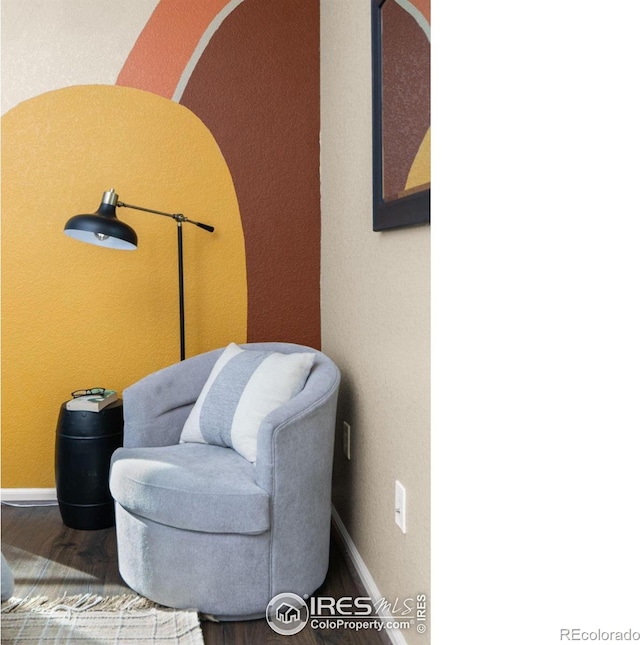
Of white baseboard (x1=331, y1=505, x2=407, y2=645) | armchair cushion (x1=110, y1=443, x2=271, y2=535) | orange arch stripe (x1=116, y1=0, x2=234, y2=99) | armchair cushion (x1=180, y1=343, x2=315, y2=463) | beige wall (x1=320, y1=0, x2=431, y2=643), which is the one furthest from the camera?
orange arch stripe (x1=116, y1=0, x2=234, y2=99)

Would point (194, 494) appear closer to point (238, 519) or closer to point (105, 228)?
point (238, 519)

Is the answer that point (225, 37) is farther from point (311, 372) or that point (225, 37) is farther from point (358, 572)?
point (358, 572)

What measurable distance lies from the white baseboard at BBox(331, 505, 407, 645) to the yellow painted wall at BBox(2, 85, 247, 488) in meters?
0.92

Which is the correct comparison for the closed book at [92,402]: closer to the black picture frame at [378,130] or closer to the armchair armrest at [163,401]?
the armchair armrest at [163,401]

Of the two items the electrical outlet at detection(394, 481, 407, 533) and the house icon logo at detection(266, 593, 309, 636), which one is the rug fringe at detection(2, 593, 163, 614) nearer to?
the house icon logo at detection(266, 593, 309, 636)

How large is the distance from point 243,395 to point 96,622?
29.2 inches

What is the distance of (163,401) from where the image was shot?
2229mm

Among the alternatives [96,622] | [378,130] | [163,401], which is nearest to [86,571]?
[96,622]

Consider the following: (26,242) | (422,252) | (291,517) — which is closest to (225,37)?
(26,242)

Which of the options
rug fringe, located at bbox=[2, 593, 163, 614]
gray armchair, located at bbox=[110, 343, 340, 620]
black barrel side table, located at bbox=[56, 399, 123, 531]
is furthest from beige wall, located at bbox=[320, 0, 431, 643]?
black barrel side table, located at bbox=[56, 399, 123, 531]

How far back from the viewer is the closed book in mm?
2381

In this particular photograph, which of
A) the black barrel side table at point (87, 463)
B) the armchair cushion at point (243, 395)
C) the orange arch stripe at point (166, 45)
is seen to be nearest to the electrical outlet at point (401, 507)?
the armchair cushion at point (243, 395)

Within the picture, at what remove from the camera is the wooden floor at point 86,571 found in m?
1.68
